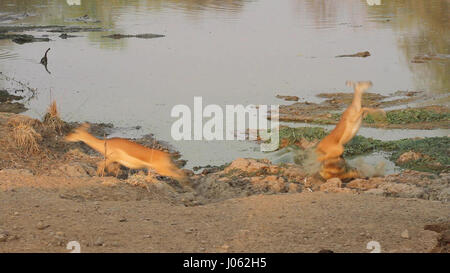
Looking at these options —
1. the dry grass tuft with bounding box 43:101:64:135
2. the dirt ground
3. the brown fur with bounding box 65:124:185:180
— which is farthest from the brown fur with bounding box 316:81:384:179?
the dry grass tuft with bounding box 43:101:64:135

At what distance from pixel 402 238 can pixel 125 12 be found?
1070 inches

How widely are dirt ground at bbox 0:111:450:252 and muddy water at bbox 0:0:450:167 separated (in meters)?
2.47

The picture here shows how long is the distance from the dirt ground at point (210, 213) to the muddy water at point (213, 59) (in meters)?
2.47

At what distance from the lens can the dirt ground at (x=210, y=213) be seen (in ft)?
19.3

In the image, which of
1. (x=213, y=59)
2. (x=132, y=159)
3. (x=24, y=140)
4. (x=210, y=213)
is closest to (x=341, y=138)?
(x=132, y=159)

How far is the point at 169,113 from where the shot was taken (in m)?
13.7

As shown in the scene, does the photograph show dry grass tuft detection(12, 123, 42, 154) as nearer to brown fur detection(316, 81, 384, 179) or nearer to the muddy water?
the muddy water

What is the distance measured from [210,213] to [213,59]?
13124mm

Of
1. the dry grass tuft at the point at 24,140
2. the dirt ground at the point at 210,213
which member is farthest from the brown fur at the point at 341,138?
the dry grass tuft at the point at 24,140

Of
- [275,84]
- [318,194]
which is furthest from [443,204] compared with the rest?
[275,84]

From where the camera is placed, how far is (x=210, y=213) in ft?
22.6
